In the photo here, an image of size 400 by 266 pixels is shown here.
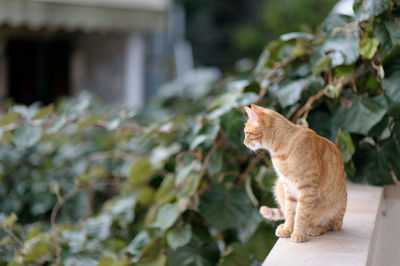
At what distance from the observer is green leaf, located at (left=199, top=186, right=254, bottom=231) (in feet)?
4.50

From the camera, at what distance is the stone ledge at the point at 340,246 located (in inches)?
32.3

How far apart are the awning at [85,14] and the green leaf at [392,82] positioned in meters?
3.12

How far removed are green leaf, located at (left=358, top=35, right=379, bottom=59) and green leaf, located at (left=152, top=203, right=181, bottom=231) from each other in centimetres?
69

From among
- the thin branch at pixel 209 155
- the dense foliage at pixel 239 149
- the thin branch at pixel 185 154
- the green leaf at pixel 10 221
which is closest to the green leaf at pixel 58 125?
the dense foliage at pixel 239 149

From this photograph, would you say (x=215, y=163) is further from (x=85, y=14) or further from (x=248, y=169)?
(x=85, y=14)

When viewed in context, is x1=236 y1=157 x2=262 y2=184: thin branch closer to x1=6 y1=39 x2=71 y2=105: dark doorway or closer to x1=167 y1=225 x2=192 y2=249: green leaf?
x1=167 y1=225 x2=192 y2=249: green leaf

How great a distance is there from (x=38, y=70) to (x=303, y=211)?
15.9 ft

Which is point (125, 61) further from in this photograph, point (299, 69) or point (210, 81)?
point (299, 69)

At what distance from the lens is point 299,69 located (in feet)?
4.82

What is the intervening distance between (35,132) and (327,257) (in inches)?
44.1

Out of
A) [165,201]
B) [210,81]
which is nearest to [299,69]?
[165,201]

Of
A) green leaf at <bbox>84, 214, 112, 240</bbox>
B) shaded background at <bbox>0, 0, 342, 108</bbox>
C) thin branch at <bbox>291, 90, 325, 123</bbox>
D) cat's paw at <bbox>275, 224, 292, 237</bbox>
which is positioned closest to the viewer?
cat's paw at <bbox>275, 224, 292, 237</bbox>

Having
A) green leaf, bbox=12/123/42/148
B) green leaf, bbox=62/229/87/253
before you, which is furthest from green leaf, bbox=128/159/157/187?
green leaf, bbox=12/123/42/148

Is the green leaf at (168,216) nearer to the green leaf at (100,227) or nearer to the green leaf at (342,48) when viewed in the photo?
the green leaf at (100,227)
